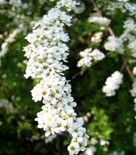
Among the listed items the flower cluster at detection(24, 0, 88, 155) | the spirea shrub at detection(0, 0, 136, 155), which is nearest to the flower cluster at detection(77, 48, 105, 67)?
the spirea shrub at detection(0, 0, 136, 155)

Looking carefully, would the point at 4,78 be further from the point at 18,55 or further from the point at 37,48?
the point at 37,48

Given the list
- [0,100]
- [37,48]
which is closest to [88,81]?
[0,100]

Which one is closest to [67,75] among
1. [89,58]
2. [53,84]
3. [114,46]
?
[89,58]

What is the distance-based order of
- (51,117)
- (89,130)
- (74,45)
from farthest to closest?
(74,45) < (89,130) < (51,117)

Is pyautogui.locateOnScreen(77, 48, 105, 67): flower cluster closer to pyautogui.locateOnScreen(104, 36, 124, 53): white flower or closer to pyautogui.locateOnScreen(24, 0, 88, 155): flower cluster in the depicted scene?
pyautogui.locateOnScreen(104, 36, 124, 53): white flower

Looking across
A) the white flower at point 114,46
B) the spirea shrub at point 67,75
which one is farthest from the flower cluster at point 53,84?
the white flower at point 114,46

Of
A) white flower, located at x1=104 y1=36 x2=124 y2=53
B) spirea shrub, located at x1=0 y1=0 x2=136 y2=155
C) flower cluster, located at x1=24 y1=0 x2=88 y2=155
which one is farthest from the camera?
white flower, located at x1=104 y1=36 x2=124 y2=53

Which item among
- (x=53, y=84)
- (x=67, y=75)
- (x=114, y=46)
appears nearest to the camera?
(x=53, y=84)

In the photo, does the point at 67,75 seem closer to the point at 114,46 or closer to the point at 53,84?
the point at 114,46
